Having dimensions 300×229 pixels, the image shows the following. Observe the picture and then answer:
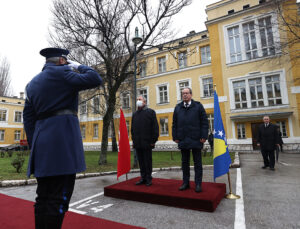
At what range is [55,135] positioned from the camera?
6.31 ft

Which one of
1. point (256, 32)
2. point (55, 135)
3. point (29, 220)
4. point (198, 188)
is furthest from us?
point (256, 32)

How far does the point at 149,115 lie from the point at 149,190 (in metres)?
1.81

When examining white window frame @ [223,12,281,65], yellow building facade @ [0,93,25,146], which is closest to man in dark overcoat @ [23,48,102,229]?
white window frame @ [223,12,281,65]

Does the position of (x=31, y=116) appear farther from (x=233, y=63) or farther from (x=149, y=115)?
(x=233, y=63)

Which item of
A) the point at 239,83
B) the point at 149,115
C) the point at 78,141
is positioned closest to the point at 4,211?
the point at 78,141

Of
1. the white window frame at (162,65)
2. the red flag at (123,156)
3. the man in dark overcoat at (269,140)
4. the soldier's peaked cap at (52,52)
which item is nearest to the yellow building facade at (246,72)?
the white window frame at (162,65)

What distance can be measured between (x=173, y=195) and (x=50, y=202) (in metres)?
2.28

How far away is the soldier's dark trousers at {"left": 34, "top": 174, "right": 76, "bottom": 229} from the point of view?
177cm

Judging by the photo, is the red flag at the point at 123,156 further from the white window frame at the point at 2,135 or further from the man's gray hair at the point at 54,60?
the white window frame at the point at 2,135

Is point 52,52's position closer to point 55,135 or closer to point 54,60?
point 54,60

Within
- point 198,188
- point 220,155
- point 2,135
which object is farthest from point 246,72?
point 2,135

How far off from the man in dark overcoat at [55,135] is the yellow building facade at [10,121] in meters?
43.3

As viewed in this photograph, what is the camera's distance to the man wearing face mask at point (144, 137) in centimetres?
457

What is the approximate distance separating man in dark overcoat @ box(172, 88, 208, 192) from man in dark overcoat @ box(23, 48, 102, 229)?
2.43 m
